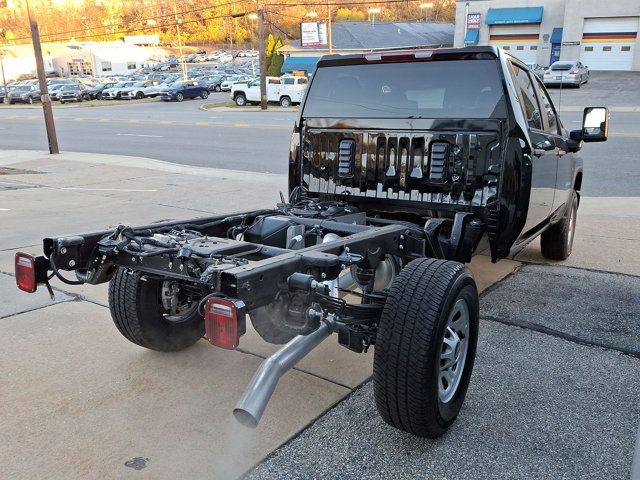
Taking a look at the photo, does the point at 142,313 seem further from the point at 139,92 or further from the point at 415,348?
the point at 139,92

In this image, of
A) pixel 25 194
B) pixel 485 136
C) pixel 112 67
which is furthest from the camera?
pixel 112 67

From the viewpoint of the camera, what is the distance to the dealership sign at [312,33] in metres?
51.4

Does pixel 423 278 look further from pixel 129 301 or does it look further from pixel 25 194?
pixel 25 194

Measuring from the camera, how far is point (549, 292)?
5.49 meters

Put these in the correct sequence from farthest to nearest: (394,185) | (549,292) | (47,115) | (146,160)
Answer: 1. (47,115)
2. (146,160)
3. (549,292)
4. (394,185)

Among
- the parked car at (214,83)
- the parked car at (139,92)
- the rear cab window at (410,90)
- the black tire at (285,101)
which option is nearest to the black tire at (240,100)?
the black tire at (285,101)

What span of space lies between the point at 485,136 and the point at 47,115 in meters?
15.8

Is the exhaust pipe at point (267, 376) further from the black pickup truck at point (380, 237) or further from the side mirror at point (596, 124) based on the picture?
the side mirror at point (596, 124)

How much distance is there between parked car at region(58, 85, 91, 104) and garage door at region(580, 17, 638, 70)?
39.9m

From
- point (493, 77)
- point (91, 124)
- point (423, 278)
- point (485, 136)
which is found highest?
point (493, 77)

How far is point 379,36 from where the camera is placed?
2357 inches

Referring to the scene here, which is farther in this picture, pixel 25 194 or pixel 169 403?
pixel 25 194

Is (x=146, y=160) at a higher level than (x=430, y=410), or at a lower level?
lower

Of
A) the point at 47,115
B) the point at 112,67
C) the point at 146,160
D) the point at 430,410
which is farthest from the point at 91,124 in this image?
the point at 112,67
